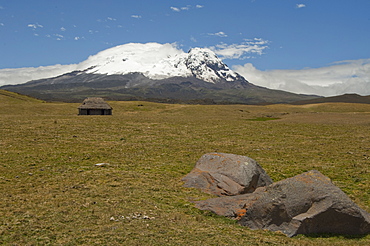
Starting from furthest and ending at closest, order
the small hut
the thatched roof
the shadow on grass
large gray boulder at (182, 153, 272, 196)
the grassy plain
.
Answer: the thatched roof < the small hut < large gray boulder at (182, 153, 272, 196) < the shadow on grass < the grassy plain

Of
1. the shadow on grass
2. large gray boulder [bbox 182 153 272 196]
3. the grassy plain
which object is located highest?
large gray boulder [bbox 182 153 272 196]

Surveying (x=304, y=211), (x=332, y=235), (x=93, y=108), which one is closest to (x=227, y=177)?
(x=304, y=211)

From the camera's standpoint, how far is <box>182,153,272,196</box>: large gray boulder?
1816 cm

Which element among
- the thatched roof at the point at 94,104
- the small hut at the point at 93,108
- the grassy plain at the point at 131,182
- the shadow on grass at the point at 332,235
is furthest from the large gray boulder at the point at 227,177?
the thatched roof at the point at 94,104

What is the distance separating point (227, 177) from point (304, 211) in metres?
5.64

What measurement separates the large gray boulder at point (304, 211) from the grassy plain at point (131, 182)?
0.46 meters

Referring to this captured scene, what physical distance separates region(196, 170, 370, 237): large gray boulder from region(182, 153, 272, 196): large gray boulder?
336cm

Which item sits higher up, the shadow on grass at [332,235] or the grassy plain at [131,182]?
the grassy plain at [131,182]

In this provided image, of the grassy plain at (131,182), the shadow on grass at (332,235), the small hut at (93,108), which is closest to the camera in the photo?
the grassy plain at (131,182)

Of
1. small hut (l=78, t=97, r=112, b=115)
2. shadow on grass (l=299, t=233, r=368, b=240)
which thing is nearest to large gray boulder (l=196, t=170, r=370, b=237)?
shadow on grass (l=299, t=233, r=368, b=240)

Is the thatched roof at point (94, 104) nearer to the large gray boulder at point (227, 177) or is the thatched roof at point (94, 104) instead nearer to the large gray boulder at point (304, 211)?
the large gray boulder at point (227, 177)

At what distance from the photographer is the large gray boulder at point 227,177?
18156mm

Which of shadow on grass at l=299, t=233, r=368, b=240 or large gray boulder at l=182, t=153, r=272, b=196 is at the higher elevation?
large gray boulder at l=182, t=153, r=272, b=196

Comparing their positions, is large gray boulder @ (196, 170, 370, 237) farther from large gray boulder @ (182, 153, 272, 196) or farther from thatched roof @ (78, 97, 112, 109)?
thatched roof @ (78, 97, 112, 109)
